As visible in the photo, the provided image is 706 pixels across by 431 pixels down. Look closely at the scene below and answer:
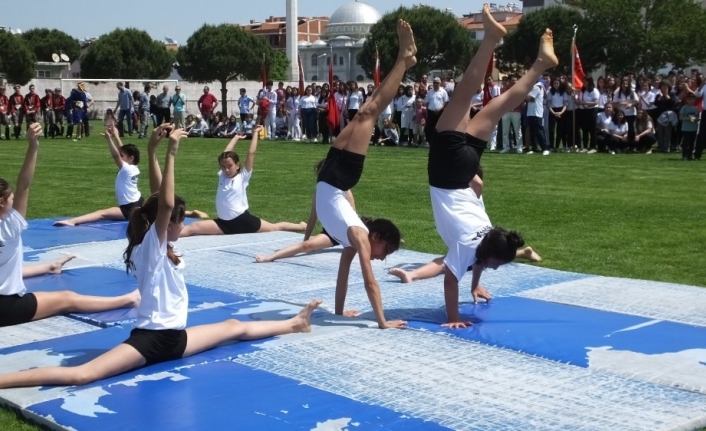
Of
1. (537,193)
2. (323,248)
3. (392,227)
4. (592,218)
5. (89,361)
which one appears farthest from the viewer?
(537,193)

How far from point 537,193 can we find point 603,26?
4498 centimetres

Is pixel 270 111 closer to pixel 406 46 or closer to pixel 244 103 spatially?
pixel 244 103

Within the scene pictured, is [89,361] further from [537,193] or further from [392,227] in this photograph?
[537,193]

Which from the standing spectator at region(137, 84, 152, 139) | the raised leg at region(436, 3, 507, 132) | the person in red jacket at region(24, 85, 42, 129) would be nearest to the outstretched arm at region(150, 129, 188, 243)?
the raised leg at region(436, 3, 507, 132)

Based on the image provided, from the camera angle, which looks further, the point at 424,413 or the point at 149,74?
the point at 149,74

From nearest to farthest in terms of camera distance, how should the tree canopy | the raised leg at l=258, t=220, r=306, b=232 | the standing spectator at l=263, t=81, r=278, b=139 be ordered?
the raised leg at l=258, t=220, r=306, b=232 < the standing spectator at l=263, t=81, r=278, b=139 < the tree canopy

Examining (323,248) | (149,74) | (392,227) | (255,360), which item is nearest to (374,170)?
(323,248)

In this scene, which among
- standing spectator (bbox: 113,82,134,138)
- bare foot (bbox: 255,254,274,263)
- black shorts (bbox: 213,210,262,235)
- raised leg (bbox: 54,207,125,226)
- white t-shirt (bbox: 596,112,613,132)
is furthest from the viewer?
standing spectator (bbox: 113,82,134,138)

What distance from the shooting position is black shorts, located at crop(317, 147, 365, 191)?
21.8ft

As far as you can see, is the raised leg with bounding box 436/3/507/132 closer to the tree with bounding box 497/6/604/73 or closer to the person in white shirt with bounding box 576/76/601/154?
the person in white shirt with bounding box 576/76/601/154

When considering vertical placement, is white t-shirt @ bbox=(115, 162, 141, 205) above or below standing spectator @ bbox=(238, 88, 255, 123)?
below

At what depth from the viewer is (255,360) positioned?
557cm

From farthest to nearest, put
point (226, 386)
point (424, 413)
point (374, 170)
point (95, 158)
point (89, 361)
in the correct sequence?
1. point (95, 158)
2. point (374, 170)
3. point (89, 361)
4. point (226, 386)
5. point (424, 413)

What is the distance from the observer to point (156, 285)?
5285 millimetres
